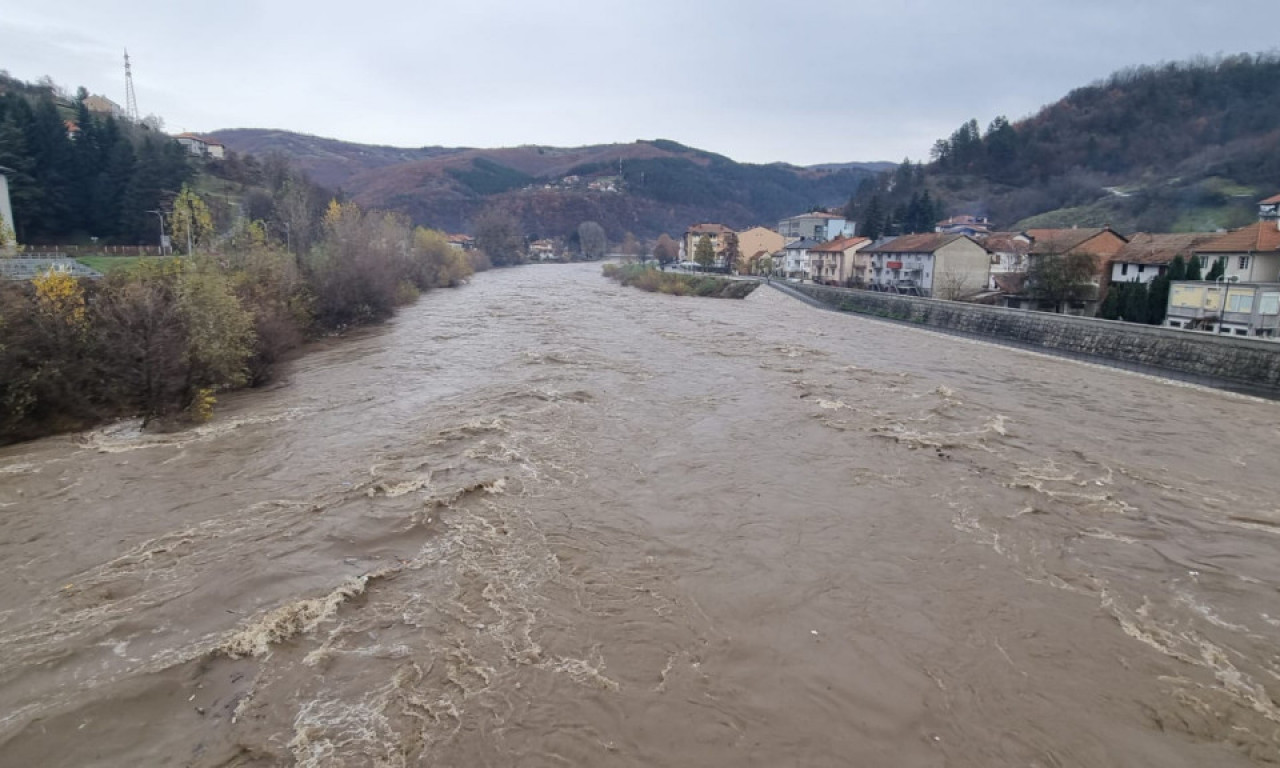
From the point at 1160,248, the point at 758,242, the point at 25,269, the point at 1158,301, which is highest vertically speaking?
the point at 758,242

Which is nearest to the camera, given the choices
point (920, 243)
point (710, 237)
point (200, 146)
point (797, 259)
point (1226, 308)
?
point (1226, 308)

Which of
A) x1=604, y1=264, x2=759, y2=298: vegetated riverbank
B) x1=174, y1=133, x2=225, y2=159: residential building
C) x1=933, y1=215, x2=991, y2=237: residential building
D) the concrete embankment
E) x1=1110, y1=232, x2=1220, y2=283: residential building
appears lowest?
the concrete embankment

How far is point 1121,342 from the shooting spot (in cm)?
1934

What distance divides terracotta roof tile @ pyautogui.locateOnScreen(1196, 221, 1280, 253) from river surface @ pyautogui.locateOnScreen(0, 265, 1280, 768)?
13515mm

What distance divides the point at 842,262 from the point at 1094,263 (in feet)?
67.3

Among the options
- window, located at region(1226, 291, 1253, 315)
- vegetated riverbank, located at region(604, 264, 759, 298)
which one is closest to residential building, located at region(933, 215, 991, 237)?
vegetated riverbank, located at region(604, 264, 759, 298)

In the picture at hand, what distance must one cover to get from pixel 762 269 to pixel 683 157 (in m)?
113

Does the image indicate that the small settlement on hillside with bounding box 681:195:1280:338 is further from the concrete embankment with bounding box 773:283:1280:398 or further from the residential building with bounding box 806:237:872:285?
the concrete embankment with bounding box 773:283:1280:398

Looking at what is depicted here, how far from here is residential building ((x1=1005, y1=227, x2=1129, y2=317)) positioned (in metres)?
26.1

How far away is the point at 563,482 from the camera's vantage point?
8797 mm

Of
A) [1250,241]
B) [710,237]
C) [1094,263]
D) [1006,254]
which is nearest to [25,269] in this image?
[1094,263]

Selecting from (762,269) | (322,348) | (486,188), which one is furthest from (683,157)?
(322,348)

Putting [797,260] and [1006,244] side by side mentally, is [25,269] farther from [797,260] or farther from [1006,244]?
[797,260]

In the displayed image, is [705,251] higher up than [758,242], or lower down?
lower down
